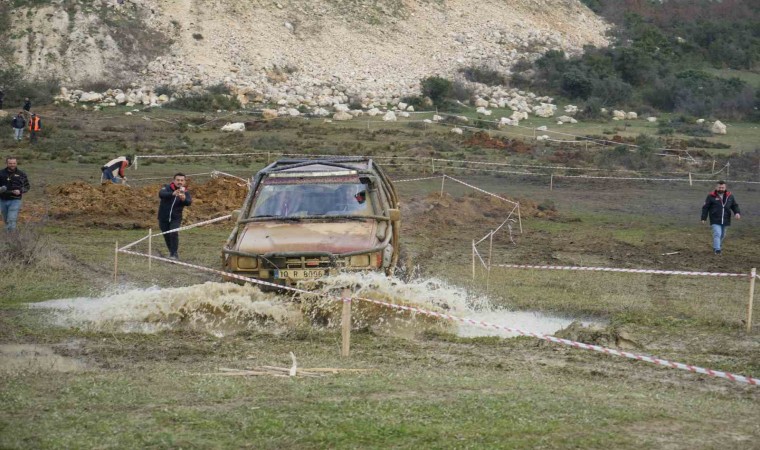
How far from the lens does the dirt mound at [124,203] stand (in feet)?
79.0

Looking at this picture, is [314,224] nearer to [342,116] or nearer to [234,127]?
[234,127]

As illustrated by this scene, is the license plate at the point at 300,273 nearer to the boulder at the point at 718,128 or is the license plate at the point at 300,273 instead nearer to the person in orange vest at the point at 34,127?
the person in orange vest at the point at 34,127

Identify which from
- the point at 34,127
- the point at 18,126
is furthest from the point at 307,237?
the point at 18,126

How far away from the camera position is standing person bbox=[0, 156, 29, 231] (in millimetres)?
18766

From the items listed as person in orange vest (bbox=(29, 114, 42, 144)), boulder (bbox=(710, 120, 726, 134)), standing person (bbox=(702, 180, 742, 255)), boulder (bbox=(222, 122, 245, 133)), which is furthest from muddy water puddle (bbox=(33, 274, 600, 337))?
boulder (bbox=(710, 120, 726, 134))

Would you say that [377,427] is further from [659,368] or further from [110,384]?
[659,368]

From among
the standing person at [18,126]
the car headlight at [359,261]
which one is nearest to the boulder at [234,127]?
the standing person at [18,126]

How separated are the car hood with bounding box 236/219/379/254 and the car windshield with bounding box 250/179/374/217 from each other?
12.0 inches

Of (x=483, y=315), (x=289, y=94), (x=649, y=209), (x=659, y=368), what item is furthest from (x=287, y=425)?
(x=289, y=94)

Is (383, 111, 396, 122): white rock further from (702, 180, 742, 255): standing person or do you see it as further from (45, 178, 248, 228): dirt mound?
(702, 180, 742, 255): standing person

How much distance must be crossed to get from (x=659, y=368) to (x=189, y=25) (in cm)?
5916

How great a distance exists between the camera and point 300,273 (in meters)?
12.4

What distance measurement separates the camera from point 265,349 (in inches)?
426

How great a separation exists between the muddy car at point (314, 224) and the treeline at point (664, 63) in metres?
43.2
